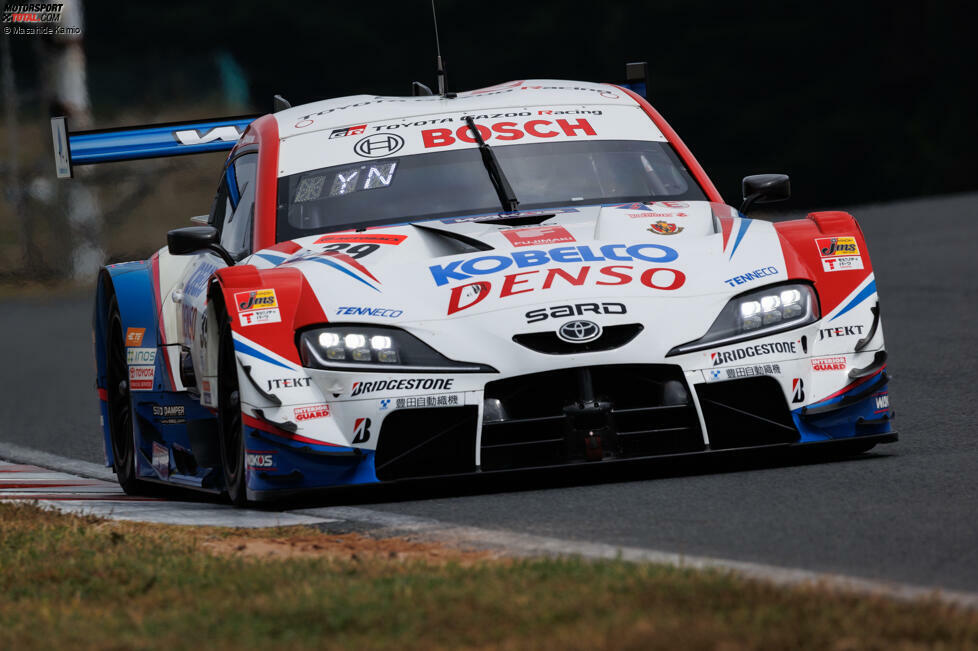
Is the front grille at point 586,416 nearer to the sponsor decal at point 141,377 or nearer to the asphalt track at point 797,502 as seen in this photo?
the asphalt track at point 797,502

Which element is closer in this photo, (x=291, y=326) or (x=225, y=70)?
(x=291, y=326)

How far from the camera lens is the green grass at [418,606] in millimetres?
3516

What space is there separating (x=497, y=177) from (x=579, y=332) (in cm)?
159

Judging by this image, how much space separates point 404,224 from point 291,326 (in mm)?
972

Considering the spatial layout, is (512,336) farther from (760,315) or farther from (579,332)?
(760,315)

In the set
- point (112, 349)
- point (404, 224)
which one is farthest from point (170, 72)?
point (404, 224)

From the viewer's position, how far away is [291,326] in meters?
6.30

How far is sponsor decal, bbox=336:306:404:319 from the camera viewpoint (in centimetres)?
625

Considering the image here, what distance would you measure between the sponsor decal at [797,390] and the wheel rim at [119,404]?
3.37 metres

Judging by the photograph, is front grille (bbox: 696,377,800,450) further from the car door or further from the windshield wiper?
the car door

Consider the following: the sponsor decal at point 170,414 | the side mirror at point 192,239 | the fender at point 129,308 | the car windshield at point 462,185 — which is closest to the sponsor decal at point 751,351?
the car windshield at point 462,185

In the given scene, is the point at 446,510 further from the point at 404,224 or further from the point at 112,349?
the point at 112,349

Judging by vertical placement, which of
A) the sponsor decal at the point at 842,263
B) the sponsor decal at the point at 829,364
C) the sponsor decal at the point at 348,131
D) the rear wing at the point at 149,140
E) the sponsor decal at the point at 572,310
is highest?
the sponsor decal at the point at 348,131

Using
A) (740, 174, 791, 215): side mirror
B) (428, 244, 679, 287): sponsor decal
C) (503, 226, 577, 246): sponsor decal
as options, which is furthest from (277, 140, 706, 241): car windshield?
(428, 244, 679, 287): sponsor decal
